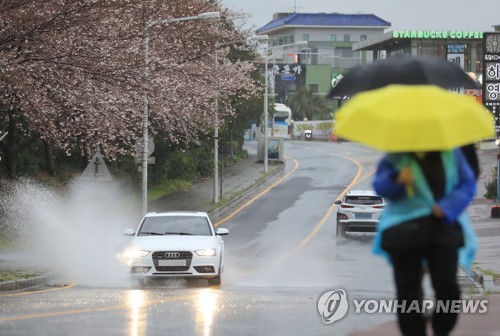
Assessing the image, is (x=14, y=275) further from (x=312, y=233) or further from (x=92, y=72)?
(x=312, y=233)

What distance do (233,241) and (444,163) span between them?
3011cm

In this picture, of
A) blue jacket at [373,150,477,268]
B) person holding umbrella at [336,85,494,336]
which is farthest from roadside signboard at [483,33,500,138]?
person holding umbrella at [336,85,494,336]

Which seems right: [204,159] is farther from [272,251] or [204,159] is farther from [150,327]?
[150,327]

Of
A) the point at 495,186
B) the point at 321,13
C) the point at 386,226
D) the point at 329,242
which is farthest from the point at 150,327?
the point at 321,13

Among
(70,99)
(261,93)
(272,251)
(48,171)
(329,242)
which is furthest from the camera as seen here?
A: (261,93)

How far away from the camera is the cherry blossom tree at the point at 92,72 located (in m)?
24.7

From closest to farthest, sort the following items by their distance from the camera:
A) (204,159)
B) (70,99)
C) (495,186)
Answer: (70,99)
(495,186)
(204,159)

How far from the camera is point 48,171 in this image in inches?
1564

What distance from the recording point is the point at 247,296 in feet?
52.4

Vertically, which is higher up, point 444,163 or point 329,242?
point 444,163

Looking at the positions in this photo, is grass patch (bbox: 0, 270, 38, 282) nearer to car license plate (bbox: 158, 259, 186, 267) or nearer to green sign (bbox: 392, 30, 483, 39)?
car license plate (bbox: 158, 259, 186, 267)

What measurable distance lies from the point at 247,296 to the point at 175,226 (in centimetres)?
615

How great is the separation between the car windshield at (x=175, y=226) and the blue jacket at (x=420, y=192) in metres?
15.3

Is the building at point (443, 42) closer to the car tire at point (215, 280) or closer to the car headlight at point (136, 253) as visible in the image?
the car tire at point (215, 280)
